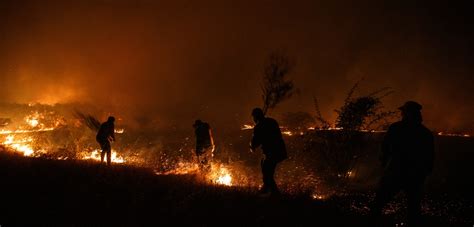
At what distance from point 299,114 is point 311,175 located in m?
13.9

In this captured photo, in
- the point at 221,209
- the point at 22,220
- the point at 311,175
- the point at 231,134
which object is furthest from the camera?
the point at 231,134

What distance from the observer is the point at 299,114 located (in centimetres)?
2689

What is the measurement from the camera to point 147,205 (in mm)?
6020

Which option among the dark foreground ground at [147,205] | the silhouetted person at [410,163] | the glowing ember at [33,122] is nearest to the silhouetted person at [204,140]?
the dark foreground ground at [147,205]

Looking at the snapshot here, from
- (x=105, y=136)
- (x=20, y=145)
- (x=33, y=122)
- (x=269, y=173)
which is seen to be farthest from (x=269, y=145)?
(x=33, y=122)

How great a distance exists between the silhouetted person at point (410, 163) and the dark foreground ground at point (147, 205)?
0.67 metres

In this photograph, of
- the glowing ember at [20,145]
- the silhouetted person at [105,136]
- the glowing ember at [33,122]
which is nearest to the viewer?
the silhouetted person at [105,136]

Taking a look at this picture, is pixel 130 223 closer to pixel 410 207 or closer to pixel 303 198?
pixel 303 198

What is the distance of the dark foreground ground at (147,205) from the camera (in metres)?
5.21

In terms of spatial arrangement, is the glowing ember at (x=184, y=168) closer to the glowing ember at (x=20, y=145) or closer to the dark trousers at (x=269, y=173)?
the dark trousers at (x=269, y=173)

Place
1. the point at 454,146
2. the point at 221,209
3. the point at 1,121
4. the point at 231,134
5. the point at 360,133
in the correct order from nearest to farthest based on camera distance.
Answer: the point at 221,209 < the point at 360,133 < the point at 454,146 < the point at 231,134 < the point at 1,121

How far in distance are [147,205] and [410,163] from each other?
4728 mm

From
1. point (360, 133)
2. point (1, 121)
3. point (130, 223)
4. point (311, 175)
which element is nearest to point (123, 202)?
point (130, 223)

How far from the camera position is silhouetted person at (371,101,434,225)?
5270 mm
